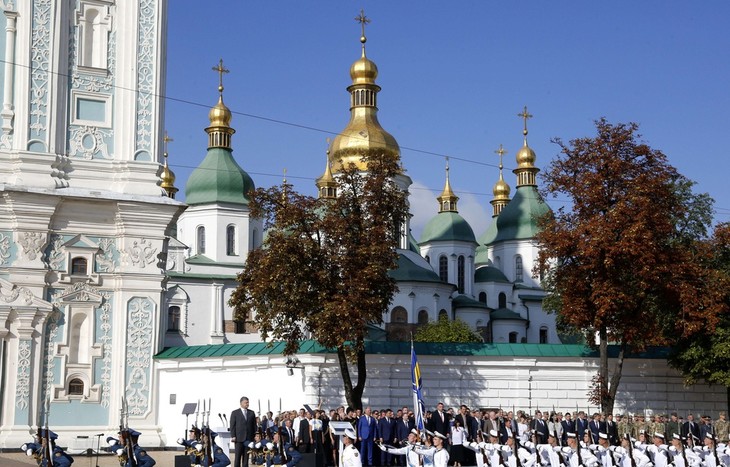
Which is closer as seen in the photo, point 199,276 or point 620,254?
point 620,254

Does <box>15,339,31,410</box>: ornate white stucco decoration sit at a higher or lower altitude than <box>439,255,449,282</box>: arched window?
lower

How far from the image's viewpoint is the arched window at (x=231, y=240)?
5475 centimetres

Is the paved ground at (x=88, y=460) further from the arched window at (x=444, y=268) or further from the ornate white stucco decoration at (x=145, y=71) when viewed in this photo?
the arched window at (x=444, y=268)

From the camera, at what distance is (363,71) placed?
192 ft

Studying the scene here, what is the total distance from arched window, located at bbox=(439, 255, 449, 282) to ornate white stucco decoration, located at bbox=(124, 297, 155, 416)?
37185 millimetres

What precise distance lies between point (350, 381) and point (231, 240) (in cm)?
2903

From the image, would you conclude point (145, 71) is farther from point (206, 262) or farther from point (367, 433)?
point (206, 262)

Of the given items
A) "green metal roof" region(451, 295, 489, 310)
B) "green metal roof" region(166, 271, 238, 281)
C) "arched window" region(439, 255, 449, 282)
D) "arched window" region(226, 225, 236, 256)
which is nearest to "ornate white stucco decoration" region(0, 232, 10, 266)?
"green metal roof" region(166, 271, 238, 281)

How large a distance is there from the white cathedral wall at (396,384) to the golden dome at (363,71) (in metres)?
32.1

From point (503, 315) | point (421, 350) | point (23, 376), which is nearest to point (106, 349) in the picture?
point (23, 376)

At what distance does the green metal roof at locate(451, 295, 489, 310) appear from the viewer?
59.2 metres

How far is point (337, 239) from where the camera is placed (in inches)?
1080

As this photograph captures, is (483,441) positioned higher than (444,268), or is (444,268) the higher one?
(444,268)

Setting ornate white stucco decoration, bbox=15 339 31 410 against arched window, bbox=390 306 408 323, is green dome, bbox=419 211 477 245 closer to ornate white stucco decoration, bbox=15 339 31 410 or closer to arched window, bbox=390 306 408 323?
arched window, bbox=390 306 408 323
